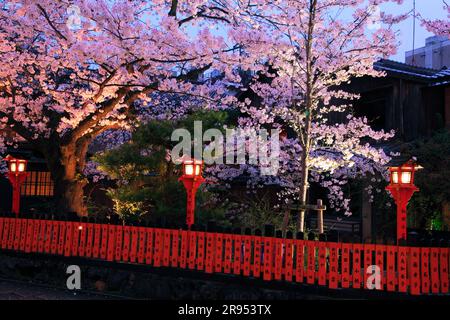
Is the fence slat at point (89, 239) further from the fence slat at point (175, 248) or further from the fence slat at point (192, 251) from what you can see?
the fence slat at point (192, 251)

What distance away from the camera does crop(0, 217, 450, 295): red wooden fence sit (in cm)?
776

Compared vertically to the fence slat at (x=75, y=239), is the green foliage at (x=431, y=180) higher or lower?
higher

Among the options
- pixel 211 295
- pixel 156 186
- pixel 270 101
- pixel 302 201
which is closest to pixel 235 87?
pixel 270 101

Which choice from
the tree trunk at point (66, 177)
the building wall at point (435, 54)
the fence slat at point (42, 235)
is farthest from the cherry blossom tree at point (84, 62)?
the building wall at point (435, 54)

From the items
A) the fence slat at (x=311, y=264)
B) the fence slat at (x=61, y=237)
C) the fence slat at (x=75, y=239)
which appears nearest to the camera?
the fence slat at (x=311, y=264)

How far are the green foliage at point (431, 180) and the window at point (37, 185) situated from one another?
1707cm

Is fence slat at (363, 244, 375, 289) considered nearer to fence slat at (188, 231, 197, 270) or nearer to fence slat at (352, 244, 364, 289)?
fence slat at (352, 244, 364, 289)

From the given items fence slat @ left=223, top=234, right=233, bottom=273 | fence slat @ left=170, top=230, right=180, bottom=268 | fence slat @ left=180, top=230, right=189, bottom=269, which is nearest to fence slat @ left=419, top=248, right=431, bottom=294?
fence slat @ left=223, top=234, right=233, bottom=273

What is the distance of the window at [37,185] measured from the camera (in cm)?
2183

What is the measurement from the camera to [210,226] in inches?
372

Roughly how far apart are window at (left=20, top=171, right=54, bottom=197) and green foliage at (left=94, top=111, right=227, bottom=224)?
35.1ft

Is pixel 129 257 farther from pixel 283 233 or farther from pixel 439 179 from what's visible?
pixel 439 179

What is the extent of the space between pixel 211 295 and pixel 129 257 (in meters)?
2.23

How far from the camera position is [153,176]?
Answer: 13188 mm
